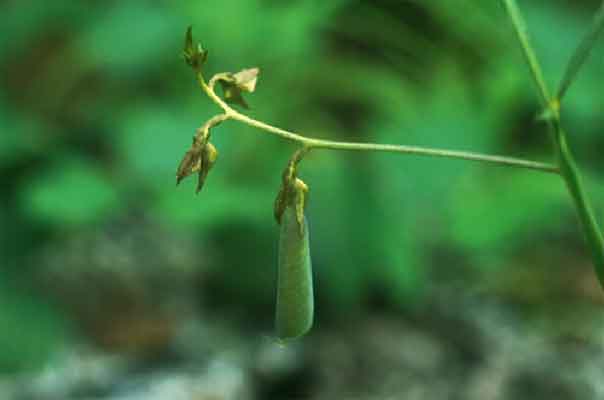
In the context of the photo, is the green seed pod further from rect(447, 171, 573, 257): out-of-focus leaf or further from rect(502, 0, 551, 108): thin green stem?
rect(447, 171, 573, 257): out-of-focus leaf

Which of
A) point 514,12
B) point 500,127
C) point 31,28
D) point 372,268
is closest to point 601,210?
point 500,127

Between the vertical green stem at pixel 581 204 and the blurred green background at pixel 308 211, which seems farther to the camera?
the blurred green background at pixel 308 211

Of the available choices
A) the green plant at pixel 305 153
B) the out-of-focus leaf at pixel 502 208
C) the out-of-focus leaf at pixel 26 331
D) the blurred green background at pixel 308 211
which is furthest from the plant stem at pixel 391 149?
the out-of-focus leaf at pixel 26 331

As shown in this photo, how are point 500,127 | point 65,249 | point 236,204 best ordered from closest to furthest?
point 236,204
point 500,127
point 65,249

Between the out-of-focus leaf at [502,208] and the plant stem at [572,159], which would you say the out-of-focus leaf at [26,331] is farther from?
the plant stem at [572,159]

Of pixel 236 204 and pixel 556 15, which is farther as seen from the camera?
pixel 556 15

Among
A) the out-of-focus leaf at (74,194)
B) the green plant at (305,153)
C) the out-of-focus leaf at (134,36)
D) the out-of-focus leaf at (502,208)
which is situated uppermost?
the out-of-focus leaf at (134,36)

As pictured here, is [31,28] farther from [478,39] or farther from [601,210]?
[601,210]
